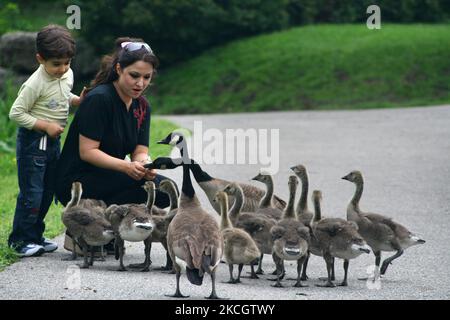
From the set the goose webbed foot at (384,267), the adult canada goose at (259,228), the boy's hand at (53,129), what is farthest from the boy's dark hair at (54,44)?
the goose webbed foot at (384,267)

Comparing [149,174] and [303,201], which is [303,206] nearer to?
[303,201]

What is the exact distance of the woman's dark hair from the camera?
309 inches

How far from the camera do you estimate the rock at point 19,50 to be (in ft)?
94.8

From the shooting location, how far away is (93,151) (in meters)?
8.03

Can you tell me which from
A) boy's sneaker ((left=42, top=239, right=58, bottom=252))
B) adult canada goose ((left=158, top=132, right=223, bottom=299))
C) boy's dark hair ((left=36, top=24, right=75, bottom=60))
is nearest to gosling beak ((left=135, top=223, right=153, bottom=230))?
adult canada goose ((left=158, top=132, right=223, bottom=299))

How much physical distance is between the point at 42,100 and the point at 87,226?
1.30 m

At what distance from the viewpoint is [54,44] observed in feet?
26.1

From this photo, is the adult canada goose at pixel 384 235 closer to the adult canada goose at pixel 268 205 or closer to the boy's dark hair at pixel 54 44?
the adult canada goose at pixel 268 205

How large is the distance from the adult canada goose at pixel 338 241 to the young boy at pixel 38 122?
8.47 ft

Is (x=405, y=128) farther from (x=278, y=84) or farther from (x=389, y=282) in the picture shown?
(x=389, y=282)

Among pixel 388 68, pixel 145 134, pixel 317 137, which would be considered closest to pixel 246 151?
pixel 317 137
